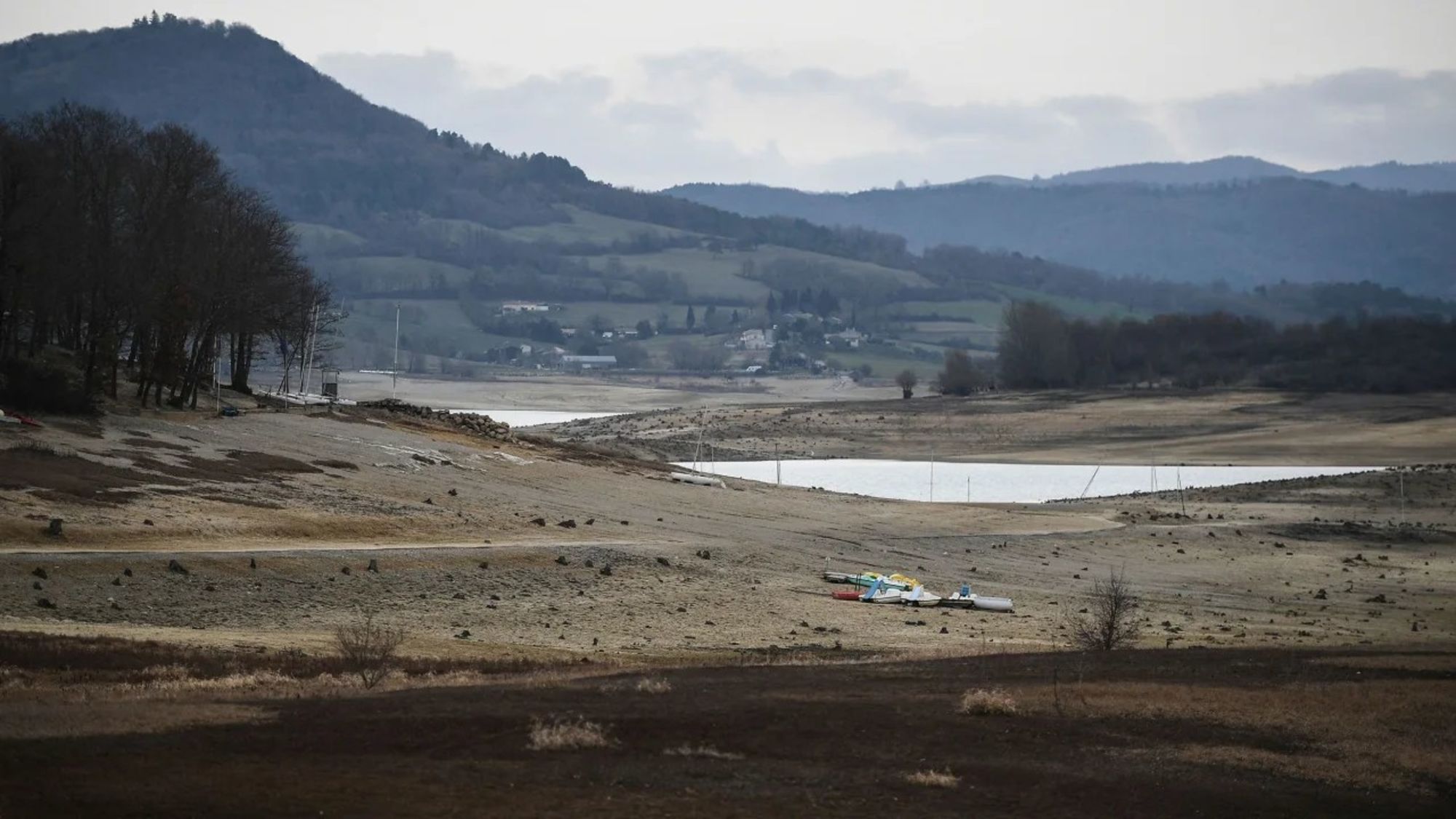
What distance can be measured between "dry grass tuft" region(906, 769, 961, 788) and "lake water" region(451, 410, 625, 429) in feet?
446

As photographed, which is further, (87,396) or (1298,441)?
(1298,441)

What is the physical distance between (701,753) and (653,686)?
4912 millimetres

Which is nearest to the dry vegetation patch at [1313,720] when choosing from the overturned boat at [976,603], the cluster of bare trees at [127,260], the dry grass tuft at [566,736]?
the dry grass tuft at [566,736]

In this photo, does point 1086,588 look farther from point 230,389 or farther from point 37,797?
point 230,389

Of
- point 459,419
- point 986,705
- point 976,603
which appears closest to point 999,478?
point 459,419

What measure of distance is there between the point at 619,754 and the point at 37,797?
6.57 m

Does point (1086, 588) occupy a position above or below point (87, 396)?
below

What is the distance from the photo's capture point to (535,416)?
589ft

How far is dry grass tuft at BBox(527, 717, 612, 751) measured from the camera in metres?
19.8

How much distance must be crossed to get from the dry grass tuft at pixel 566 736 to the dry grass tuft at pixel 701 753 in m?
0.84

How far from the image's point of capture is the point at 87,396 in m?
61.9

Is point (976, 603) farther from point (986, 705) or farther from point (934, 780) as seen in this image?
point (934, 780)

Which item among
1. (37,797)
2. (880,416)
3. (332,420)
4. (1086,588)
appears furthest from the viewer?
(880,416)

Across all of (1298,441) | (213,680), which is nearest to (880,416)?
(1298,441)
